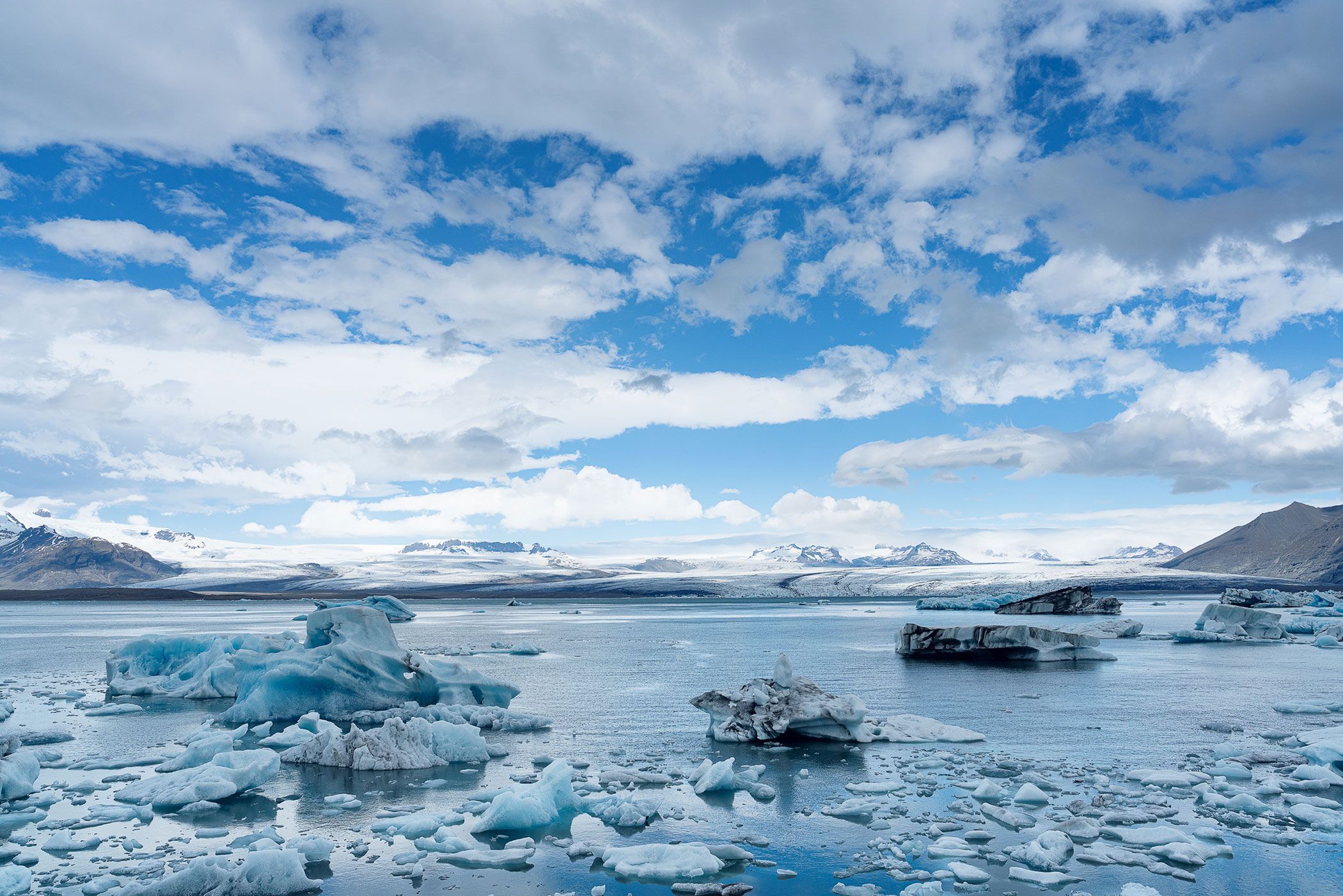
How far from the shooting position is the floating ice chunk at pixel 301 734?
12.3 meters

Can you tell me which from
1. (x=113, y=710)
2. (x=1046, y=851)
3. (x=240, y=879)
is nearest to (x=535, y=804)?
(x=240, y=879)

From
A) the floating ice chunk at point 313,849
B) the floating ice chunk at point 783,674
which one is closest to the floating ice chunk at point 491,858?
the floating ice chunk at point 313,849

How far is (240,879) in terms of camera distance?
6.59 meters

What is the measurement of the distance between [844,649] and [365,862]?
25.3 meters

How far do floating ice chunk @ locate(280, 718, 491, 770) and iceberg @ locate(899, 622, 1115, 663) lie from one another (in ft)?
62.0

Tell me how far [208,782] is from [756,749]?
7.41 m

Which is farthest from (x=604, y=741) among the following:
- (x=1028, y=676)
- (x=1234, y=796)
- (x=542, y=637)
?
(x=542, y=637)

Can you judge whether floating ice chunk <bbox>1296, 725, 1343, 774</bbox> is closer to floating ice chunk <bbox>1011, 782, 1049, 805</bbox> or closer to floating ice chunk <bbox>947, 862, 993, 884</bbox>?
floating ice chunk <bbox>1011, 782, 1049, 805</bbox>

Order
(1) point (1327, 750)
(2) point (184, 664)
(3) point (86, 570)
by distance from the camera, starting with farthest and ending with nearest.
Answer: (3) point (86, 570)
(2) point (184, 664)
(1) point (1327, 750)

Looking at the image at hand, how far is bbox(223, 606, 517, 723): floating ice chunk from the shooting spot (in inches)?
596

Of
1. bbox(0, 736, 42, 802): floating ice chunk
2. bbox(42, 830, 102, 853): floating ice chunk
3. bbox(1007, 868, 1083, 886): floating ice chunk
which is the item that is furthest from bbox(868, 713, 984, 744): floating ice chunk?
bbox(0, 736, 42, 802): floating ice chunk

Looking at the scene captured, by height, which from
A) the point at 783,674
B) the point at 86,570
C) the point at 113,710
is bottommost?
the point at 86,570

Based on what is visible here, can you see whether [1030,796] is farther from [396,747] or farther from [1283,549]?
[1283,549]

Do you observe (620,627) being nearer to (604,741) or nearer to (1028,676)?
(1028,676)
